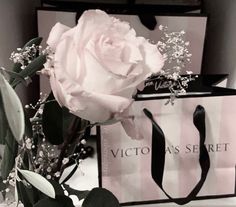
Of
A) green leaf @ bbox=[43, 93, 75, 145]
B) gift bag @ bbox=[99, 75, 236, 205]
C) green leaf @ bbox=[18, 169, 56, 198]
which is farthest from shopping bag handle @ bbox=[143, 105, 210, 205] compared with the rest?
green leaf @ bbox=[18, 169, 56, 198]

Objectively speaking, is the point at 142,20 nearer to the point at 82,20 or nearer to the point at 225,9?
the point at 225,9

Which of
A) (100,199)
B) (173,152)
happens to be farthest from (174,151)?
(100,199)

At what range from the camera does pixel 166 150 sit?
83 centimetres

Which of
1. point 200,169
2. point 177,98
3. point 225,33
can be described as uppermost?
point 225,33

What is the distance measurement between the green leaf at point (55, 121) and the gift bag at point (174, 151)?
0.17m

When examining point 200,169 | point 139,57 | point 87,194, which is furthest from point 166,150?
point 139,57

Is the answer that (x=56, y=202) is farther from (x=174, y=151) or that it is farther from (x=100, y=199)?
(x=174, y=151)

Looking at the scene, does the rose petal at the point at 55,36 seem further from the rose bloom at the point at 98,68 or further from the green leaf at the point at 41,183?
the green leaf at the point at 41,183

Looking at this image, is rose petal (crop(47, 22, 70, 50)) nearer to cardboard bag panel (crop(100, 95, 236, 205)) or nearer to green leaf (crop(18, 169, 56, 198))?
green leaf (crop(18, 169, 56, 198))

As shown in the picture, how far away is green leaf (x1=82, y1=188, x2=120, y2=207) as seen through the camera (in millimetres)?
607

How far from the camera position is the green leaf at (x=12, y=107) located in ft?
1.54

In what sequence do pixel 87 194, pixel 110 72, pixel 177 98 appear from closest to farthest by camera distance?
pixel 110 72
pixel 87 194
pixel 177 98

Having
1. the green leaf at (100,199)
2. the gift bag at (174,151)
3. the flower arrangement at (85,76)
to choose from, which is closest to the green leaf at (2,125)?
the flower arrangement at (85,76)

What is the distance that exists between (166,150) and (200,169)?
2.8 inches
